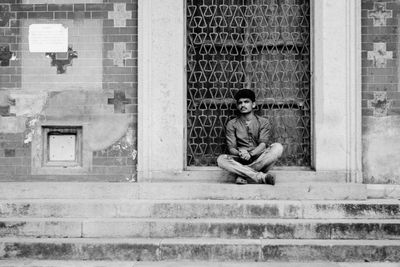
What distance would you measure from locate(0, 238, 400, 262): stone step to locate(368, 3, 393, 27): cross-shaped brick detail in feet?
9.72

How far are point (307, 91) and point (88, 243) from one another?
3628 mm

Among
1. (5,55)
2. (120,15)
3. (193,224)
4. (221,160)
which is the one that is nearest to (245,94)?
(221,160)

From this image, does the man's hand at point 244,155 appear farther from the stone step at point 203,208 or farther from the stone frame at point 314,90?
the stone frame at point 314,90

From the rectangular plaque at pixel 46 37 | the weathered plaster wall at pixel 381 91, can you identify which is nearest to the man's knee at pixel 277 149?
the weathered plaster wall at pixel 381 91

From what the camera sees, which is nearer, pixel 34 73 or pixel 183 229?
pixel 183 229

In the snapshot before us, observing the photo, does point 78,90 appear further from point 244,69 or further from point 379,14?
point 379,14

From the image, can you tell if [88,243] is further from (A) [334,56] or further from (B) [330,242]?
(A) [334,56]

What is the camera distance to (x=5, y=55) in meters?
7.28

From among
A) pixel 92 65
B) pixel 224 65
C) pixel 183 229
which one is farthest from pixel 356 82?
pixel 92 65

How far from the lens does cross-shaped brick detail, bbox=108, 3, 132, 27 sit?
7.20 metres

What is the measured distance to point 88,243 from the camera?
5977 mm

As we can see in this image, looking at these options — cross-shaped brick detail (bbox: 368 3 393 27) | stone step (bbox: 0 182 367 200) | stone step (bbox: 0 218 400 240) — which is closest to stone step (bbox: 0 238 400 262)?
stone step (bbox: 0 218 400 240)

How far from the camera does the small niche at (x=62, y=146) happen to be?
7.23 meters

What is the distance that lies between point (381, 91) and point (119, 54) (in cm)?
361
